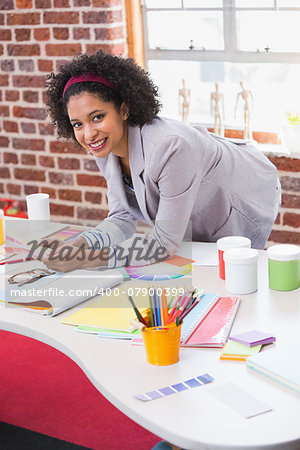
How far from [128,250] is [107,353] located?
1.91ft

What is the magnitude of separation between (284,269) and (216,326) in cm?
28

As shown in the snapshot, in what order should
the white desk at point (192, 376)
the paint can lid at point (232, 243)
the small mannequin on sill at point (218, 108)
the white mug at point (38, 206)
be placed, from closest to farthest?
the white desk at point (192, 376), the paint can lid at point (232, 243), the white mug at point (38, 206), the small mannequin on sill at point (218, 108)

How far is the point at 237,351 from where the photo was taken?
1.45 m

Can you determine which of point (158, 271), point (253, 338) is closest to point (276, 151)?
point (158, 271)

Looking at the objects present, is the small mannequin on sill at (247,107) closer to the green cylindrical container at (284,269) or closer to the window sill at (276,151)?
the window sill at (276,151)

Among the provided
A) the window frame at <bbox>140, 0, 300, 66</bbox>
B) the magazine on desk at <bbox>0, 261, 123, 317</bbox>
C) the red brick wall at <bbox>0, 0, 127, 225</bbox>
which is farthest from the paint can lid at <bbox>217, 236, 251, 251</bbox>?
the red brick wall at <bbox>0, 0, 127, 225</bbox>

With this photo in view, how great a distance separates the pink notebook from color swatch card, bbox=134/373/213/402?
142mm

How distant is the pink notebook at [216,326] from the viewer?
1510 mm

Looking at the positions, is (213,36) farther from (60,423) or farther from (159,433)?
(159,433)

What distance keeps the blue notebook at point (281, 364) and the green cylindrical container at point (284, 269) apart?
334mm

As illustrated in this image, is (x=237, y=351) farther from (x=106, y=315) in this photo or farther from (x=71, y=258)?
(x=71, y=258)

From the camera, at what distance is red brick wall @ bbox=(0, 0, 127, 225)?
3455mm

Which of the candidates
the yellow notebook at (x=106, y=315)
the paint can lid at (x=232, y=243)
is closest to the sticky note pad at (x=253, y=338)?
the yellow notebook at (x=106, y=315)

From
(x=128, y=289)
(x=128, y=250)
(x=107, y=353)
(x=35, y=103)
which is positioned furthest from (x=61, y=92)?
(x=35, y=103)
